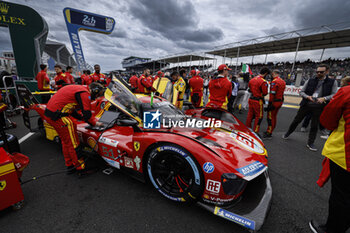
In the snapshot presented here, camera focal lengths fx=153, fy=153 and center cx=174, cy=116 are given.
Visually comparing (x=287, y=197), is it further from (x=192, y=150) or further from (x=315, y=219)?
(x=192, y=150)

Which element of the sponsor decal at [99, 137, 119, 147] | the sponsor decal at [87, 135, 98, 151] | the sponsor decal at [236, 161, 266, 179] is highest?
the sponsor decal at [236, 161, 266, 179]

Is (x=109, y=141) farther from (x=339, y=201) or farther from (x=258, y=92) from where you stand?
(x=258, y=92)

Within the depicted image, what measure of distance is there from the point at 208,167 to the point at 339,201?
1.12 m

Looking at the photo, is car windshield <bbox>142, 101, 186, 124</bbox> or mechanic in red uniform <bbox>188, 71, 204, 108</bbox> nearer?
car windshield <bbox>142, 101, 186, 124</bbox>

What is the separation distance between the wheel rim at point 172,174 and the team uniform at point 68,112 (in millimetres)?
1335

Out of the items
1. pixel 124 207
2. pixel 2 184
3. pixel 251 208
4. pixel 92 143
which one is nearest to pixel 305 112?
pixel 251 208

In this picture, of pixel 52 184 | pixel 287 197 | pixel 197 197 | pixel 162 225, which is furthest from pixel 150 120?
pixel 287 197

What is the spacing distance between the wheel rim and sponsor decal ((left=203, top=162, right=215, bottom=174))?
220 millimetres

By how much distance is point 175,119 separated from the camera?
225 centimetres

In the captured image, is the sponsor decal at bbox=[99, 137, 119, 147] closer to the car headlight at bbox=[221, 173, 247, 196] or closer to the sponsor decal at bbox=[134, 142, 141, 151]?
the sponsor decal at bbox=[134, 142, 141, 151]

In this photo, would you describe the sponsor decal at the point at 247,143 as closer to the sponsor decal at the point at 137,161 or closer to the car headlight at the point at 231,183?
the car headlight at the point at 231,183

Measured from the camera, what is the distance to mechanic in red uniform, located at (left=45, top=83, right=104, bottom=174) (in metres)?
2.24

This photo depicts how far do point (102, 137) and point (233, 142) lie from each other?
186 centimetres

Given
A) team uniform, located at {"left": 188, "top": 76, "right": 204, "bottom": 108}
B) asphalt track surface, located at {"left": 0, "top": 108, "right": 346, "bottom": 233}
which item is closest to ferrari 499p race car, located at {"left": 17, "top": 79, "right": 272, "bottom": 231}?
asphalt track surface, located at {"left": 0, "top": 108, "right": 346, "bottom": 233}
